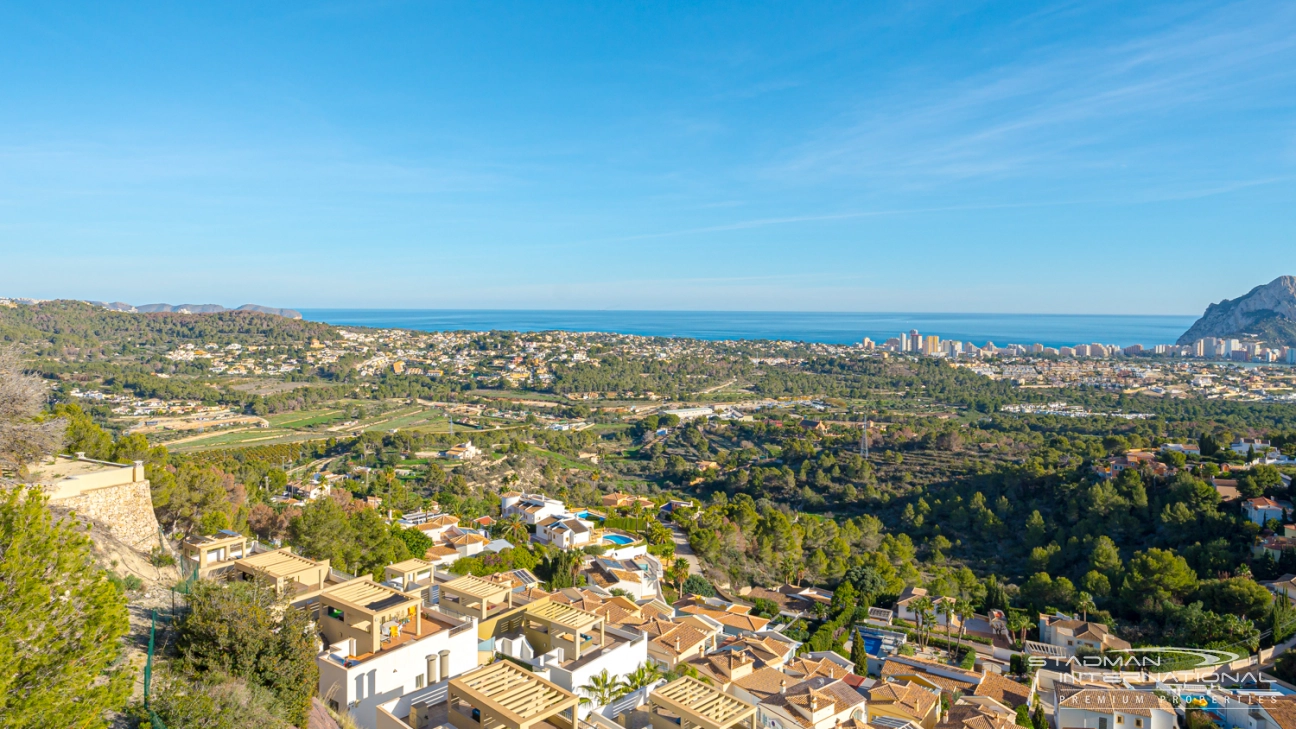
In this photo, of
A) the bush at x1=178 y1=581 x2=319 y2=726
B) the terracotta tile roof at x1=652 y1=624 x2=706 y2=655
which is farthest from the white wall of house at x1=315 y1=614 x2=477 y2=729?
the terracotta tile roof at x1=652 y1=624 x2=706 y2=655

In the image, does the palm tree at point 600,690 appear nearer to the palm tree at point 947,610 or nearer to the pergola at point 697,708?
the pergola at point 697,708

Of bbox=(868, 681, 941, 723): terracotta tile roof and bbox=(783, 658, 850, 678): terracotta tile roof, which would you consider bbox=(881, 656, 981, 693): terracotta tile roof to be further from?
bbox=(783, 658, 850, 678): terracotta tile roof

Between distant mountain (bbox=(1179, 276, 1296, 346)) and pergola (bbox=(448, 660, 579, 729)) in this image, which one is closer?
pergola (bbox=(448, 660, 579, 729))

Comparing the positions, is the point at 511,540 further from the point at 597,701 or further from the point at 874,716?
the point at 597,701

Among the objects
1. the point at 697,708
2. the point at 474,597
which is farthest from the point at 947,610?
the point at 697,708

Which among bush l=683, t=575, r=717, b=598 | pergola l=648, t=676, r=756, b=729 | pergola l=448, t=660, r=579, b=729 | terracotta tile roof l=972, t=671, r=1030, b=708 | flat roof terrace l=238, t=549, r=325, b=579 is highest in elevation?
pergola l=448, t=660, r=579, b=729

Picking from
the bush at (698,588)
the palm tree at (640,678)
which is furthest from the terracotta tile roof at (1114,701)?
the bush at (698,588)

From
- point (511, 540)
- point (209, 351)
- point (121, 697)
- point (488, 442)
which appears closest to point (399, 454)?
point (488, 442)
